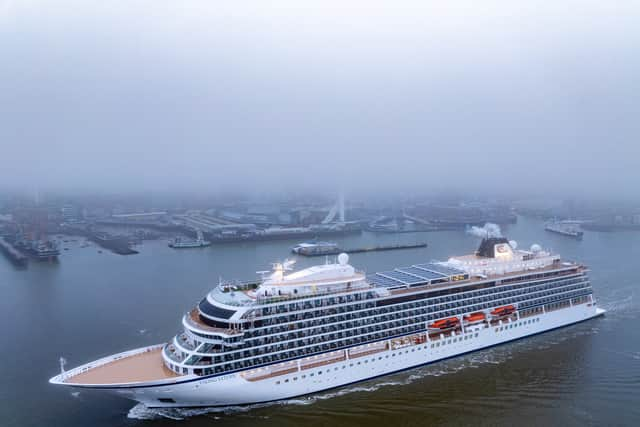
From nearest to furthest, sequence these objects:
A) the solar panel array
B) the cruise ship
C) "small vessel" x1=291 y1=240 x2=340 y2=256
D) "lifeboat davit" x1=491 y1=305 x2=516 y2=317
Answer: the cruise ship
the solar panel array
"lifeboat davit" x1=491 y1=305 x2=516 y2=317
"small vessel" x1=291 y1=240 x2=340 y2=256

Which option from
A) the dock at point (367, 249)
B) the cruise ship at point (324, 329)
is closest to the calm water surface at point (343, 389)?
the cruise ship at point (324, 329)

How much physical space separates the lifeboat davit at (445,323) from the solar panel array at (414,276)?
122cm

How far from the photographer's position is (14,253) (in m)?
30.9

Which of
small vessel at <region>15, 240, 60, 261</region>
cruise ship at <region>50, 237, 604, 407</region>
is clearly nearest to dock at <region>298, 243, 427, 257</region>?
small vessel at <region>15, 240, 60, 261</region>

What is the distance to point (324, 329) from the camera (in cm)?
1168

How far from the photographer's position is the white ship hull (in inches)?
404

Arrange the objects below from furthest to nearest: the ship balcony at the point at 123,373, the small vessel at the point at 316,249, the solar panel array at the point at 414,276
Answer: the small vessel at the point at 316,249, the solar panel array at the point at 414,276, the ship balcony at the point at 123,373

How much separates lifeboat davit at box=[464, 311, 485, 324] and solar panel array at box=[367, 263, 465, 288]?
1355mm

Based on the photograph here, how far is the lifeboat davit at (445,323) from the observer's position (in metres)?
13.3

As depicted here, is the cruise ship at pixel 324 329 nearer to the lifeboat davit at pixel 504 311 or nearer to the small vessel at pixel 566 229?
the lifeboat davit at pixel 504 311

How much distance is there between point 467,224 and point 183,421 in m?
41.0

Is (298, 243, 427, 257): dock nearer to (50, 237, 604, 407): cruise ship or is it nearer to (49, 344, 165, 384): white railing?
(50, 237, 604, 407): cruise ship

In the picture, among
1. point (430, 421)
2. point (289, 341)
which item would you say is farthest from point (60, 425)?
point (430, 421)

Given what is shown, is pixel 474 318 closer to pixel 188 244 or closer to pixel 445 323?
pixel 445 323
